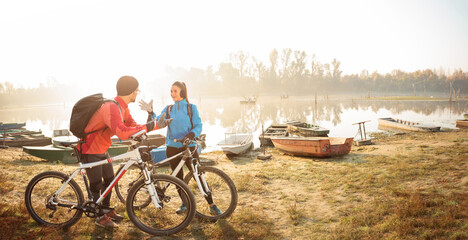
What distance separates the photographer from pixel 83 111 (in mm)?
3842

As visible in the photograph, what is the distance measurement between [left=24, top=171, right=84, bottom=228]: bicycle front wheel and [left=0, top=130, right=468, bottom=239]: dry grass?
7.3 inches

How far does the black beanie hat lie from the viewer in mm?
4191

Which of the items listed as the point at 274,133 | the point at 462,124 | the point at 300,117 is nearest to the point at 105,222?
the point at 274,133

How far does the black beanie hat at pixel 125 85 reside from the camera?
4191 millimetres

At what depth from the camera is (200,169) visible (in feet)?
15.5

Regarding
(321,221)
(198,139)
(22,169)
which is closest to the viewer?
(198,139)

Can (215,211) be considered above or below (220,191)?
below

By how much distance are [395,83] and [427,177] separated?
511ft

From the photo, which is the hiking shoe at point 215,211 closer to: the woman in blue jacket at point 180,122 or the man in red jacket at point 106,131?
the woman in blue jacket at point 180,122

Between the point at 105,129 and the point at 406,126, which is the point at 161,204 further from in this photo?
the point at 406,126

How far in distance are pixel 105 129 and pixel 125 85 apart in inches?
29.3

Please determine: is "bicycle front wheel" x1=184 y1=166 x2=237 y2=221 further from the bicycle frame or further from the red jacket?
the red jacket

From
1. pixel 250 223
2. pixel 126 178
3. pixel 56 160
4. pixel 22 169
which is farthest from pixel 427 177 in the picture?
pixel 56 160

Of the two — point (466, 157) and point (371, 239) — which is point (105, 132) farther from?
point (466, 157)
